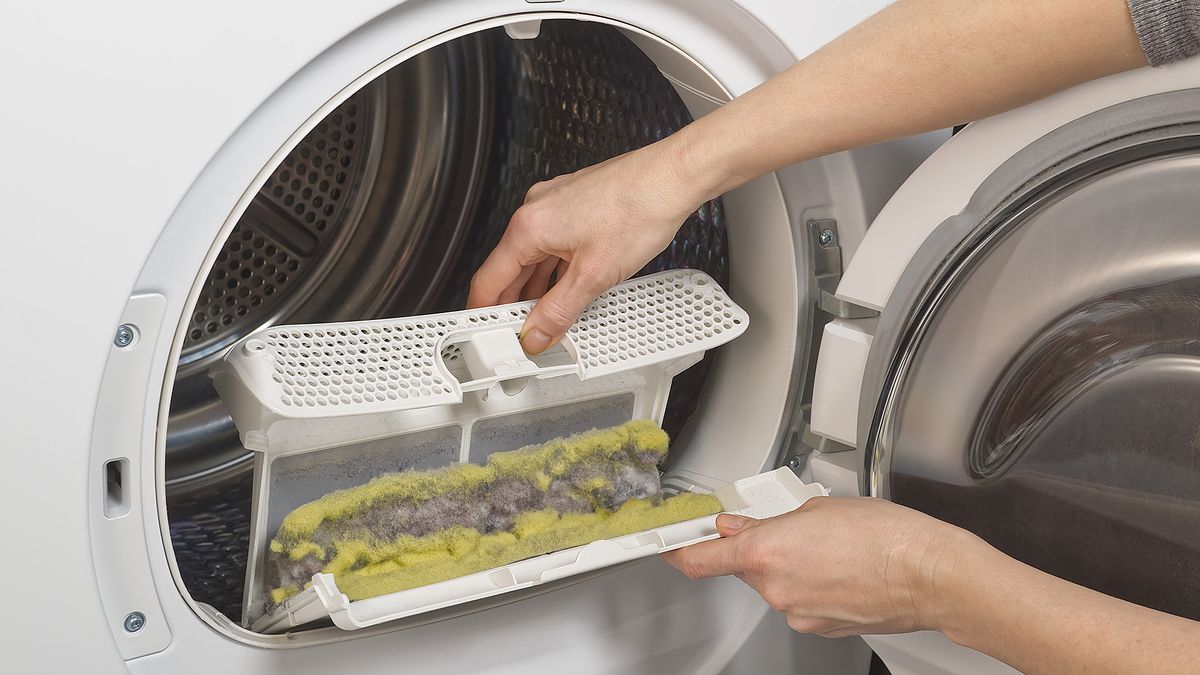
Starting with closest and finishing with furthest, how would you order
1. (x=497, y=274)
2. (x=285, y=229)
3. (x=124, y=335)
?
(x=124, y=335) → (x=497, y=274) → (x=285, y=229)

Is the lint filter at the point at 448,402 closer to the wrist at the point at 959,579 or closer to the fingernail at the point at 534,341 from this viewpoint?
the fingernail at the point at 534,341

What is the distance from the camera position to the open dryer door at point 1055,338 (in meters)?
0.58

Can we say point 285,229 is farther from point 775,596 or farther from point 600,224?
point 775,596

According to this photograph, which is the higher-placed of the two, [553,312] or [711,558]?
[553,312]

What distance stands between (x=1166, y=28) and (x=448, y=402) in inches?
18.1

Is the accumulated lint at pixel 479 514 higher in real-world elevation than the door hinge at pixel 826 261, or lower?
lower

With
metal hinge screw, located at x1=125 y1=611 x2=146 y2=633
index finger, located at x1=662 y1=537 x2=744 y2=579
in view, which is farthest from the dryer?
index finger, located at x1=662 y1=537 x2=744 y2=579

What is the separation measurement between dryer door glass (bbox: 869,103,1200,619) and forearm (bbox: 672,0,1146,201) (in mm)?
58

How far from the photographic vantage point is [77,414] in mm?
499

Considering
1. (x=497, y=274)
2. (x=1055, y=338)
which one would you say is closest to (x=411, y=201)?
(x=497, y=274)

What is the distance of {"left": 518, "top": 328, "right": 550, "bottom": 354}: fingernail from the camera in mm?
706

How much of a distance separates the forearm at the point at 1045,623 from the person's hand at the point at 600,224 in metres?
0.28

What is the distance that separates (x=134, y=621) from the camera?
57cm

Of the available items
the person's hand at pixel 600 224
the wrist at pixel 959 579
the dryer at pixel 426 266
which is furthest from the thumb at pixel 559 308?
the wrist at pixel 959 579
